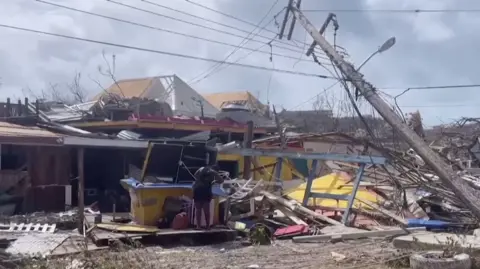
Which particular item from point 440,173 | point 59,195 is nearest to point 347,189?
point 440,173

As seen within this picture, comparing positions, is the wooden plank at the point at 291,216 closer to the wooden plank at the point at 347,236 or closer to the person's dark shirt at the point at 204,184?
the wooden plank at the point at 347,236

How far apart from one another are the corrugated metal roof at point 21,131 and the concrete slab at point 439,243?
10.5m

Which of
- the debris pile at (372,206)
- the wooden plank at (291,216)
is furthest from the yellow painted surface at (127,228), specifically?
the wooden plank at (291,216)

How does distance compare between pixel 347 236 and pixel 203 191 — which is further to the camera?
pixel 203 191

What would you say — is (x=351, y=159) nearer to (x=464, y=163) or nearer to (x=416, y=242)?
(x=416, y=242)

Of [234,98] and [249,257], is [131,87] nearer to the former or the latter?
[234,98]

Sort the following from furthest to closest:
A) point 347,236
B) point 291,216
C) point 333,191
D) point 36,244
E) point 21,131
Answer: point 333,191, point 21,131, point 291,216, point 347,236, point 36,244

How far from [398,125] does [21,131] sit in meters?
10.5

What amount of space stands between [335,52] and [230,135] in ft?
22.2

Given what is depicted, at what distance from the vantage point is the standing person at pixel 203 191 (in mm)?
14797

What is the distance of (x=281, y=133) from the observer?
24.2 metres

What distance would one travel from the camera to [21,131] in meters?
18.7

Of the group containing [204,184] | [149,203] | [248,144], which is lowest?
[149,203]

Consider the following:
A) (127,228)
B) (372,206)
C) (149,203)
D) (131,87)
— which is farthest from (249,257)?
(131,87)
